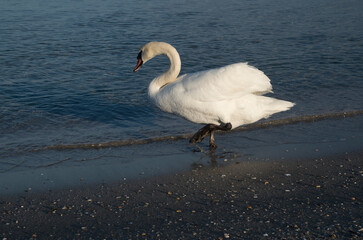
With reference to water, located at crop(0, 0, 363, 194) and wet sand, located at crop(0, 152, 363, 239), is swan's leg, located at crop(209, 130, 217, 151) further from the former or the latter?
wet sand, located at crop(0, 152, 363, 239)

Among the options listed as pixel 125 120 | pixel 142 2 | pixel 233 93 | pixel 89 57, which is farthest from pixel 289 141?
pixel 142 2

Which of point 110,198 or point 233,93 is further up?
point 233,93

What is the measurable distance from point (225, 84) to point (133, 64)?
17.5 ft

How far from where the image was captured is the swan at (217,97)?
672cm

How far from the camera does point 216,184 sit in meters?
5.57

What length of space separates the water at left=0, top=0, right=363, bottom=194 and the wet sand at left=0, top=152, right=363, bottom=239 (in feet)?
1.94

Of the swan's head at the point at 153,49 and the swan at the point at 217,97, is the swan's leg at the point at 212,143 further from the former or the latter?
the swan's head at the point at 153,49

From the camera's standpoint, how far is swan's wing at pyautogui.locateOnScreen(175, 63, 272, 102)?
264 inches

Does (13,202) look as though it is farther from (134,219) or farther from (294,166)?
(294,166)

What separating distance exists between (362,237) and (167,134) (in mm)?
3852

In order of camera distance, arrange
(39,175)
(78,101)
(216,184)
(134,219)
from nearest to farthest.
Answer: (134,219) → (216,184) → (39,175) → (78,101)

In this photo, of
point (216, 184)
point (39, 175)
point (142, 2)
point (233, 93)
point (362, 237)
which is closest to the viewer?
point (362, 237)

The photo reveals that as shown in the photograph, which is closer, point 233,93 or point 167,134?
point 233,93

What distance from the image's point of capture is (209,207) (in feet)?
16.1
